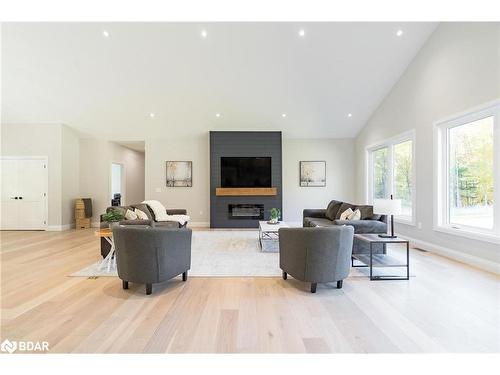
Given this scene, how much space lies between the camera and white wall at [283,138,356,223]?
832 cm

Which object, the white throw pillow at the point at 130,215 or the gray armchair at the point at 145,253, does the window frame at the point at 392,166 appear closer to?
the gray armchair at the point at 145,253

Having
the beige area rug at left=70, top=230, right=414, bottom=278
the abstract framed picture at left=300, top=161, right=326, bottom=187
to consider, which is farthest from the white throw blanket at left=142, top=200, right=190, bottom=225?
the abstract framed picture at left=300, top=161, right=326, bottom=187

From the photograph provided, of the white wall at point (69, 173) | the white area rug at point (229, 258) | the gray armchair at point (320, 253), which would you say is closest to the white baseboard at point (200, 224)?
the white area rug at point (229, 258)

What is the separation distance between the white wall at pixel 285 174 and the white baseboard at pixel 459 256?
3292 millimetres

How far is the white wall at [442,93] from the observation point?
375cm

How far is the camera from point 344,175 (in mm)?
8352

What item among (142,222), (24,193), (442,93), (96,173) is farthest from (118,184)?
(442,93)

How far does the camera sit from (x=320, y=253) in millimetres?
2934

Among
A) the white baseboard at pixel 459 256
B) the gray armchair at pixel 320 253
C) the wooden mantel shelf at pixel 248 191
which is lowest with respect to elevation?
the white baseboard at pixel 459 256

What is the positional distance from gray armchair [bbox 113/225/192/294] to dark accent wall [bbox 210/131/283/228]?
4636mm

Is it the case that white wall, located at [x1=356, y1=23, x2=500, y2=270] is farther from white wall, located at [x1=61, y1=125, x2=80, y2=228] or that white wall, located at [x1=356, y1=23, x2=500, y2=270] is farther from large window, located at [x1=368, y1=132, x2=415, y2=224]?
white wall, located at [x1=61, y1=125, x2=80, y2=228]
